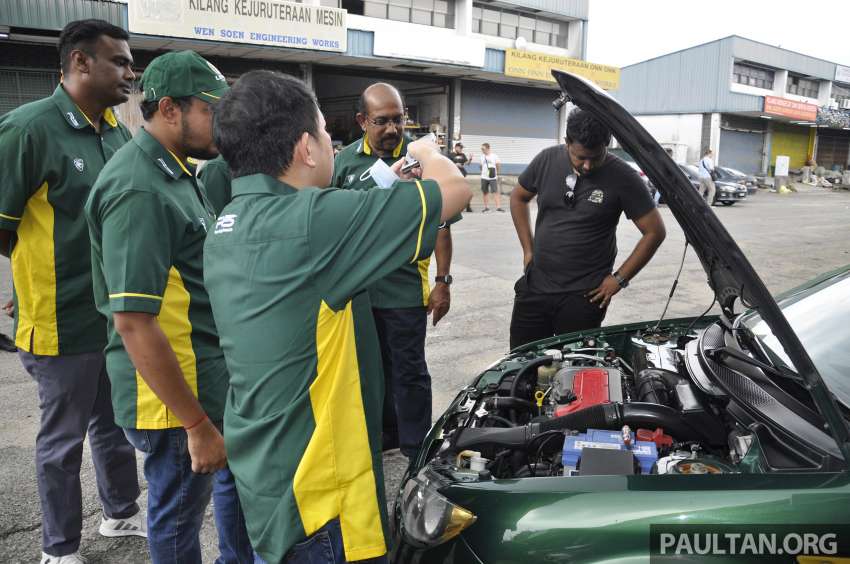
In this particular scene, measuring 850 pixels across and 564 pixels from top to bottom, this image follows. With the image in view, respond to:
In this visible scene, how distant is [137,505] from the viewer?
2961 mm

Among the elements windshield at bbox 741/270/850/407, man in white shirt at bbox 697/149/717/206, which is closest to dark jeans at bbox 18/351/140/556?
windshield at bbox 741/270/850/407

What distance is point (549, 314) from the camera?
369 cm

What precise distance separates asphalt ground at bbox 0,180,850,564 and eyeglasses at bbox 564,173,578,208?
5.39ft

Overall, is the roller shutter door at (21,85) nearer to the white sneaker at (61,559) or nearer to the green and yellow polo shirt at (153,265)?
the white sneaker at (61,559)

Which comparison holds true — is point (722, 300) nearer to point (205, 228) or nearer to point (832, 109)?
point (205, 228)

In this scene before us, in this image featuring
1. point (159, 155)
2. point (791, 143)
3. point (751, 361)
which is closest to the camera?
point (159, 155)

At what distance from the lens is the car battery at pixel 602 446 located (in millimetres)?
1877

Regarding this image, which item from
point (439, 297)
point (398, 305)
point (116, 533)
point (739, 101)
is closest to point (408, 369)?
point (398, 305)

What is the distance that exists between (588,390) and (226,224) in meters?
1.46

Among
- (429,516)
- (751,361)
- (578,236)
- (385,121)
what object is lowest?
(429,516)

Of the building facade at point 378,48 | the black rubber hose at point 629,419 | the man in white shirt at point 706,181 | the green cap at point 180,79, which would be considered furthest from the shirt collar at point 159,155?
the man in white shirt at point 706,181

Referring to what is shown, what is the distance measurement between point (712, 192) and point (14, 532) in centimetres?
1859

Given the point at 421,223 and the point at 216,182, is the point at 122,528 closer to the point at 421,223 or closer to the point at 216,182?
the point at 216,182

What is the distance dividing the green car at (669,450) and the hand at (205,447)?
0.58 meters
